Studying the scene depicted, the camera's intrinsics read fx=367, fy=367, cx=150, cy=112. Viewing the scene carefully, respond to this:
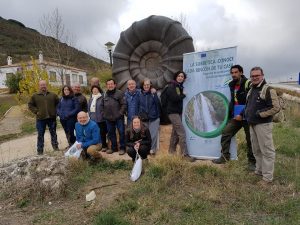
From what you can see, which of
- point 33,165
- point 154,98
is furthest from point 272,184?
point 33,165

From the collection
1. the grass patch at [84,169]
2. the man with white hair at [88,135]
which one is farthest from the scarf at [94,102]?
the grass patch at [84,169]

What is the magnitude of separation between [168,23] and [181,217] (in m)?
5.42

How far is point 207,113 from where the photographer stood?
7.18m

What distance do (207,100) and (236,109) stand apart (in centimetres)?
85

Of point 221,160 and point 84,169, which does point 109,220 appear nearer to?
point 84,169

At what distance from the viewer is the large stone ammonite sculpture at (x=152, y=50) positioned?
8.86 meters

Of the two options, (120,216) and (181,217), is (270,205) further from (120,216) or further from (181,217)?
(120,216)

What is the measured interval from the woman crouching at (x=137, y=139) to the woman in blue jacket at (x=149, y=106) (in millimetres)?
645

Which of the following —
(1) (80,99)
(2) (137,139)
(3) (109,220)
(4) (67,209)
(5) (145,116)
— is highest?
(1) (80,99)

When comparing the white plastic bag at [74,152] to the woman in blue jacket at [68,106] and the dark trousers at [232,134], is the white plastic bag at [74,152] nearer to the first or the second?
the woman in blue jacket at [68,106]

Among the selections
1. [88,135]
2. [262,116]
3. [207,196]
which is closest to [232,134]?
[262,116]

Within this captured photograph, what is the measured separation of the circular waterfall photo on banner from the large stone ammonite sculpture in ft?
5.97

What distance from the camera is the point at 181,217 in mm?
4852

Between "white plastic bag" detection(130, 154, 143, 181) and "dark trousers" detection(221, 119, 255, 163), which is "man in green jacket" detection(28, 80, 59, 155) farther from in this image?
"dark trousers" detection(221, 119, 255, 163)
